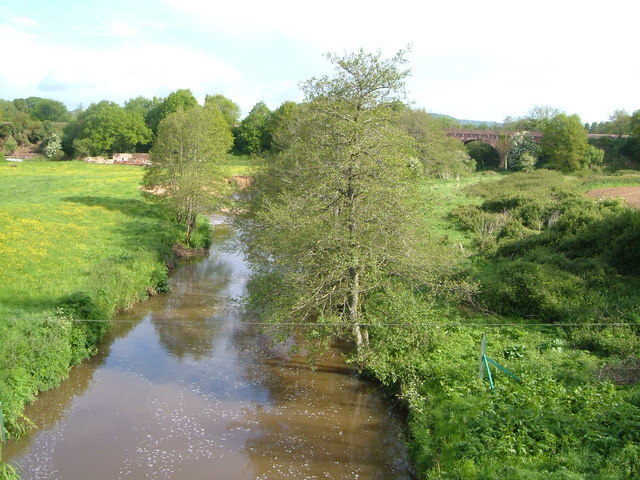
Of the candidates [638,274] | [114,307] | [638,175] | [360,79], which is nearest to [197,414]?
[114,307]

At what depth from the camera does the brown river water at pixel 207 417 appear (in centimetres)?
1349

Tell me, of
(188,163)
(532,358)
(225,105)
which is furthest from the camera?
(225,105)

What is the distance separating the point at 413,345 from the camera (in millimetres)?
17281

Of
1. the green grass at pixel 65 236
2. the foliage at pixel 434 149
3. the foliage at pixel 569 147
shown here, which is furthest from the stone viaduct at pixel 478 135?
the green grass at pixel 65 236

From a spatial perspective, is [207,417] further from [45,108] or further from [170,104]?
[45,108]

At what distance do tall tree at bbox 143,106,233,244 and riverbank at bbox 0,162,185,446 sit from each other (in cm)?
237

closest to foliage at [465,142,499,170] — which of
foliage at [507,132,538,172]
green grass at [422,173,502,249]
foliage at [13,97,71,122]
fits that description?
foliage at [507,132,538,172]

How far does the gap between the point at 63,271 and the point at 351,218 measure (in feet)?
51.1

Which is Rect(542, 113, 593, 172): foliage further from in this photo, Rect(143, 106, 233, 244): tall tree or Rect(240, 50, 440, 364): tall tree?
Rect(240, 50, 440, 364): tall tree

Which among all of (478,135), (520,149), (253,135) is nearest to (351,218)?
(520,149)

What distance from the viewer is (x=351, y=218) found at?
668 inches

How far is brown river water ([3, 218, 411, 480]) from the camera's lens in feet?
44.3

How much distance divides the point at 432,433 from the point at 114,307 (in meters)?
15.4

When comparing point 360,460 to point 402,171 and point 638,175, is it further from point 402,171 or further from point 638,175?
point 638,175
